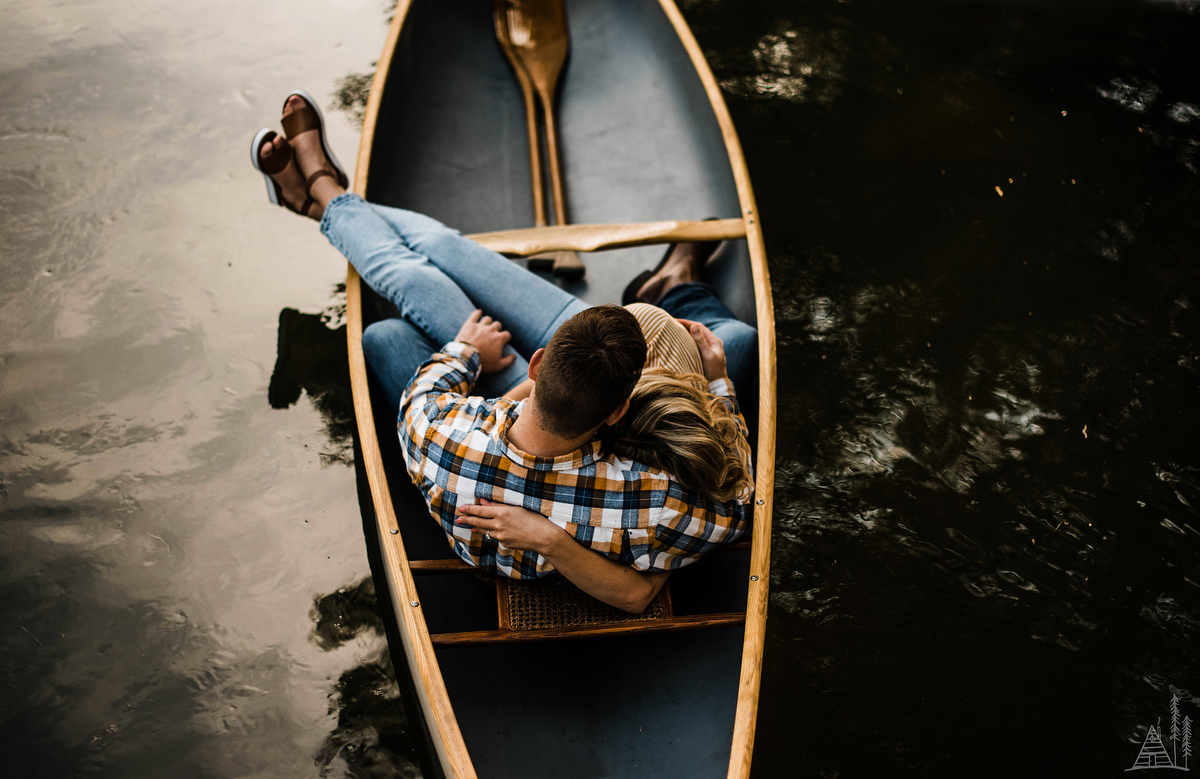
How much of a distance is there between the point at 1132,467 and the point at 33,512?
3630 mm


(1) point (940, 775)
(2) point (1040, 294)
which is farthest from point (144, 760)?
(2) point (1040, 294)

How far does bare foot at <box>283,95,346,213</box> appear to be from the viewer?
2.30m

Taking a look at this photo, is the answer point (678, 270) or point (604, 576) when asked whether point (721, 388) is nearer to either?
point (604, 576)

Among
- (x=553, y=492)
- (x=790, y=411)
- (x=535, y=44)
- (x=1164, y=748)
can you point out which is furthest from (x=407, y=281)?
(x=1164, y=748)

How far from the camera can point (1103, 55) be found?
14.1ft

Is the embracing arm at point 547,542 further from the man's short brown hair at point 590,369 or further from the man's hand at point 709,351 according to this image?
the man's hand at point 709,351

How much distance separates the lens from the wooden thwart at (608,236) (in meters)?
2.20

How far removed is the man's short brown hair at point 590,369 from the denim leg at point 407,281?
2.01ft

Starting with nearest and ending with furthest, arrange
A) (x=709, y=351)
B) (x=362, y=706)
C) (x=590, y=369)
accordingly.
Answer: (x=590, y=369) < (x=709, y=351) < (x=362, y=706)

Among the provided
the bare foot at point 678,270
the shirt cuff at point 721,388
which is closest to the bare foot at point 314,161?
the bare foot at point 678,270

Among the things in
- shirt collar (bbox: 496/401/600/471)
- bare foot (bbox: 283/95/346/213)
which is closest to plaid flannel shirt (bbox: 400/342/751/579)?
shirt collar (bbox: 496/401/600/471)

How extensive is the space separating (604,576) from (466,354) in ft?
1.99

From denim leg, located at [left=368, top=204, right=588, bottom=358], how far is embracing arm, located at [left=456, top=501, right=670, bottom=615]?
2.19 feet

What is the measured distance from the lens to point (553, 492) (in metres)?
1.30
